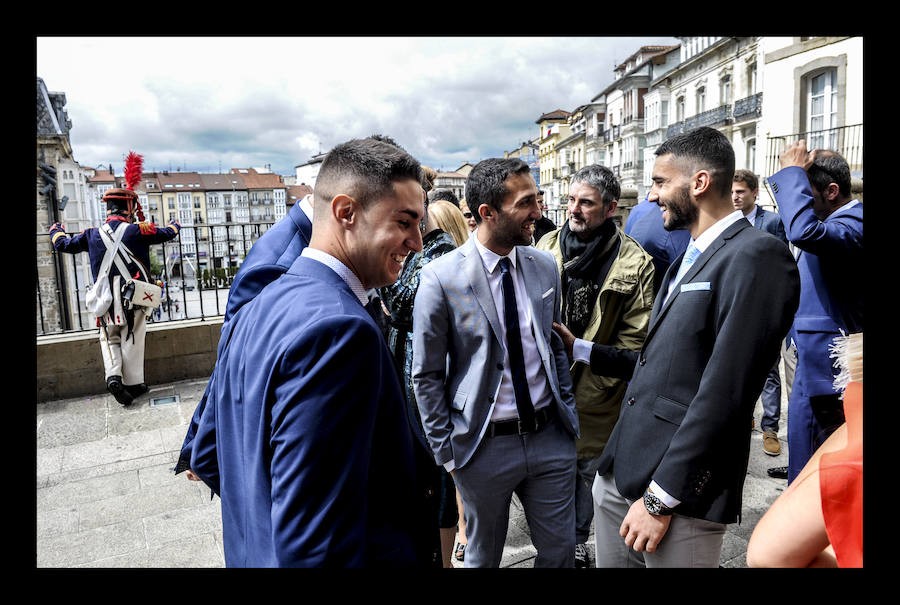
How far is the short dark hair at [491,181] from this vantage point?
9.12ft

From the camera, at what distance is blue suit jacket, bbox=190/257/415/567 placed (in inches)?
47.1

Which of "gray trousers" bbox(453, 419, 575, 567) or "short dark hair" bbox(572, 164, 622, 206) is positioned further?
"short dark hair" bbox(572, 164, 622, 206)

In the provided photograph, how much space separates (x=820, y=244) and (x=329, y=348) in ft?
8.97

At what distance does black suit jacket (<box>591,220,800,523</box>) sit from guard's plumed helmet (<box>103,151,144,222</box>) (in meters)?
6.02

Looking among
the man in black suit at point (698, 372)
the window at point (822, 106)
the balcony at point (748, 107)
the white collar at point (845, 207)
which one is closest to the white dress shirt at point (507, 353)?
the man in black suit at point (698, 372)

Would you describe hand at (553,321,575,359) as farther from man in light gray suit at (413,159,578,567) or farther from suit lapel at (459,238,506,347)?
suit lapel at (459,238,506,347)

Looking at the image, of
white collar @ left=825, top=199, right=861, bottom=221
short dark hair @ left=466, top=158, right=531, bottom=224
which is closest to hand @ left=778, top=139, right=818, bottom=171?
white collar @ left=825, top=199, right=861, bottom=221

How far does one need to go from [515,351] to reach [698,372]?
2.87 feet

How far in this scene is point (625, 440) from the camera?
2.23 m

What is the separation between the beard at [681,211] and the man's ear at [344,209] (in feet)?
4.50

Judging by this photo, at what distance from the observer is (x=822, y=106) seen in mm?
19438

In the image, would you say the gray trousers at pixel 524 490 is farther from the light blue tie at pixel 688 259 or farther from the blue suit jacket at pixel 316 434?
the blue suit jacket at pixel 316 434

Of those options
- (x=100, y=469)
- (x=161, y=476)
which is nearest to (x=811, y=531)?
(x=161, y=476)
